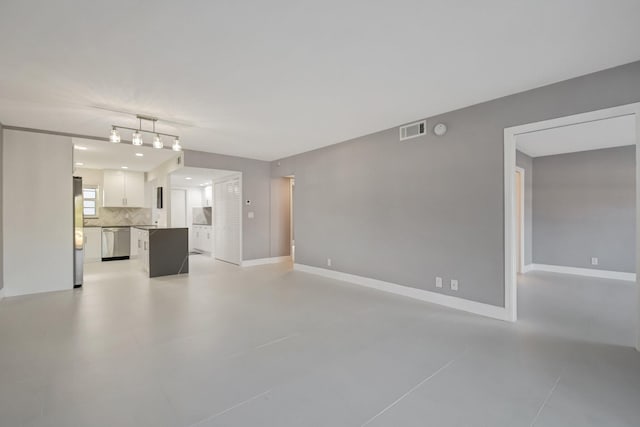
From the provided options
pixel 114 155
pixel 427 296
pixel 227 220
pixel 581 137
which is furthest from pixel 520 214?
pixel 114 155

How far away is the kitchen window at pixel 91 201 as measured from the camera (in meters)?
8.00

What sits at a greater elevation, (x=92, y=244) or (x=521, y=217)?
(x=521, y=217)

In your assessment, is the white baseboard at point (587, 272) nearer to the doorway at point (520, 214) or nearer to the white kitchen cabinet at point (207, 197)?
the doorway at point (520, 214)

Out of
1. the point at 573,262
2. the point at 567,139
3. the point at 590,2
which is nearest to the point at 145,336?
the point at 590,2

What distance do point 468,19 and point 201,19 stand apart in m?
1.89

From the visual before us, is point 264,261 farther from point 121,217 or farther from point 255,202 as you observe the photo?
point 121,217

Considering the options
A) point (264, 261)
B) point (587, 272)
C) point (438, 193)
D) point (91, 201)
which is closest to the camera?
point (438, 193)

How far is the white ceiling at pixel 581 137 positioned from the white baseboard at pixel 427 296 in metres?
2.50

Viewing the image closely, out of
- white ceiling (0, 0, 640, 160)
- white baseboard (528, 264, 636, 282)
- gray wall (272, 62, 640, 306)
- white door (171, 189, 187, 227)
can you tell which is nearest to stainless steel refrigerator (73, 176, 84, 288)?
white ceiling (0, 0, 640, 160)

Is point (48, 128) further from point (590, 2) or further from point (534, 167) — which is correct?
point (534, 167)

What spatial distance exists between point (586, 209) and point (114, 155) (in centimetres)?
1027

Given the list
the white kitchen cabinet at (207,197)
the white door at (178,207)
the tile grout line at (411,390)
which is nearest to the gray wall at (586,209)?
the tile grout line at (411,390)

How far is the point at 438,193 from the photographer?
3.89m

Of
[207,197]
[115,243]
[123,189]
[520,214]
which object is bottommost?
[115,243]
